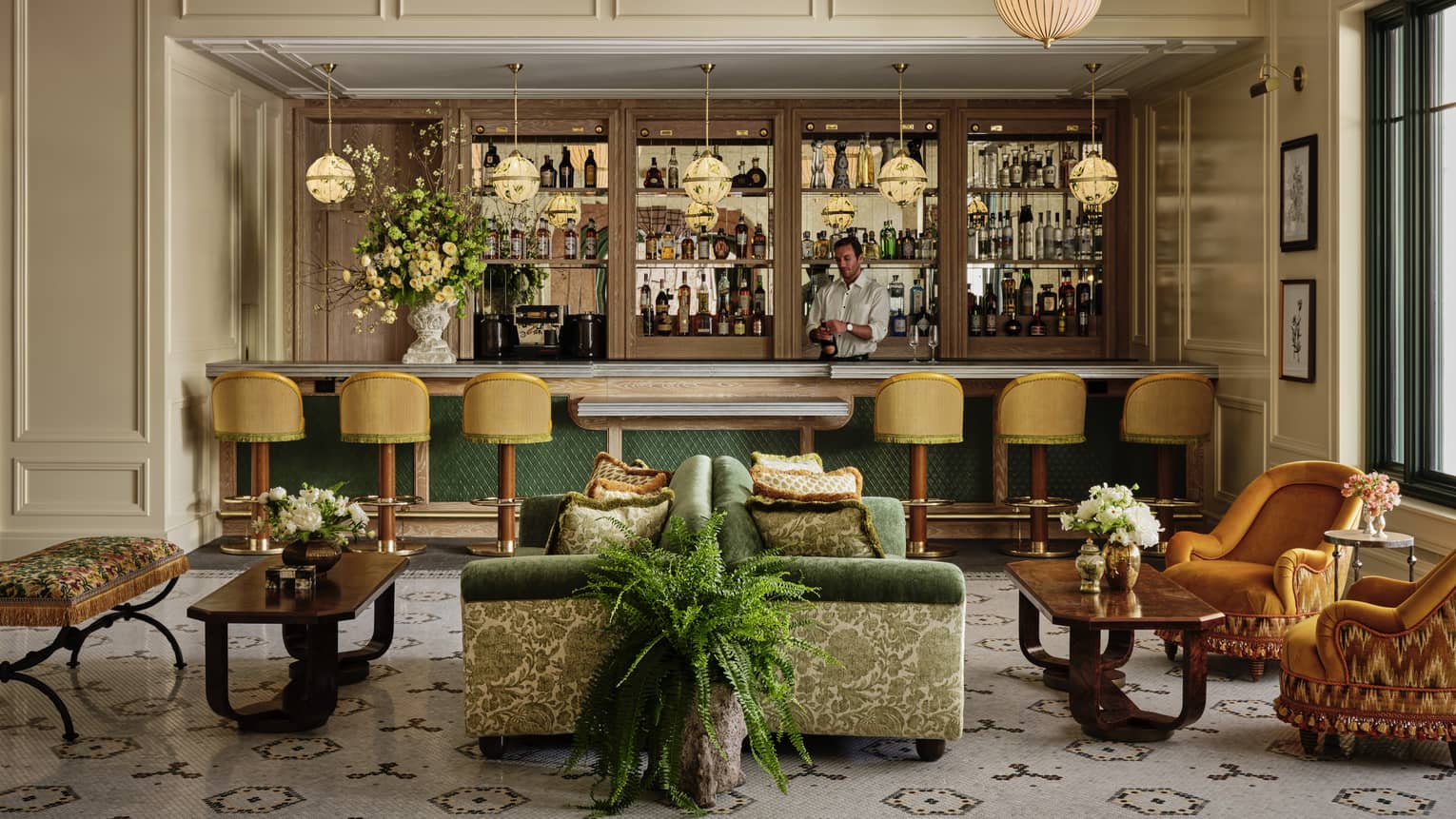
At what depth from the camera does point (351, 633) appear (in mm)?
6316

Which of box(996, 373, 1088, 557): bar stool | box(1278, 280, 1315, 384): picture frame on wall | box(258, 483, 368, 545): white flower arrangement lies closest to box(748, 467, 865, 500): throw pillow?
box(258, 483, 368, 545): white flower arrangement

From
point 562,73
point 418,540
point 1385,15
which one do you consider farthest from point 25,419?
point 1385,15

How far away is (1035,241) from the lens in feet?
33.5

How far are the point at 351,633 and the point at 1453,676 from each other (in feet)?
14.5

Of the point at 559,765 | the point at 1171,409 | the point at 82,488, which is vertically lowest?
the point at 559,765

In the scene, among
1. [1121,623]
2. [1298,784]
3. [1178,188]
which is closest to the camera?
[1298,784]

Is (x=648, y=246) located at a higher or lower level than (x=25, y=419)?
higher

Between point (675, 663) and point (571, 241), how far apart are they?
647 centimetres

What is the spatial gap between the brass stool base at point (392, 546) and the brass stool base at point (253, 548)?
477 mm

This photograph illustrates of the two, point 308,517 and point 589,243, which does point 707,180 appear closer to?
point 589,243

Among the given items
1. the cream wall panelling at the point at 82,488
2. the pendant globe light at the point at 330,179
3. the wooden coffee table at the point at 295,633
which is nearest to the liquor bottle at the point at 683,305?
the pendant globe light at the point at 330,179

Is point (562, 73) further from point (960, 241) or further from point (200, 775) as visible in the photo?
point (200, 775)

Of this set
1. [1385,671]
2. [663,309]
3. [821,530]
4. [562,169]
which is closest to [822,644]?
[821,530]

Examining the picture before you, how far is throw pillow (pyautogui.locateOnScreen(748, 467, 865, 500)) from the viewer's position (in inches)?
205
